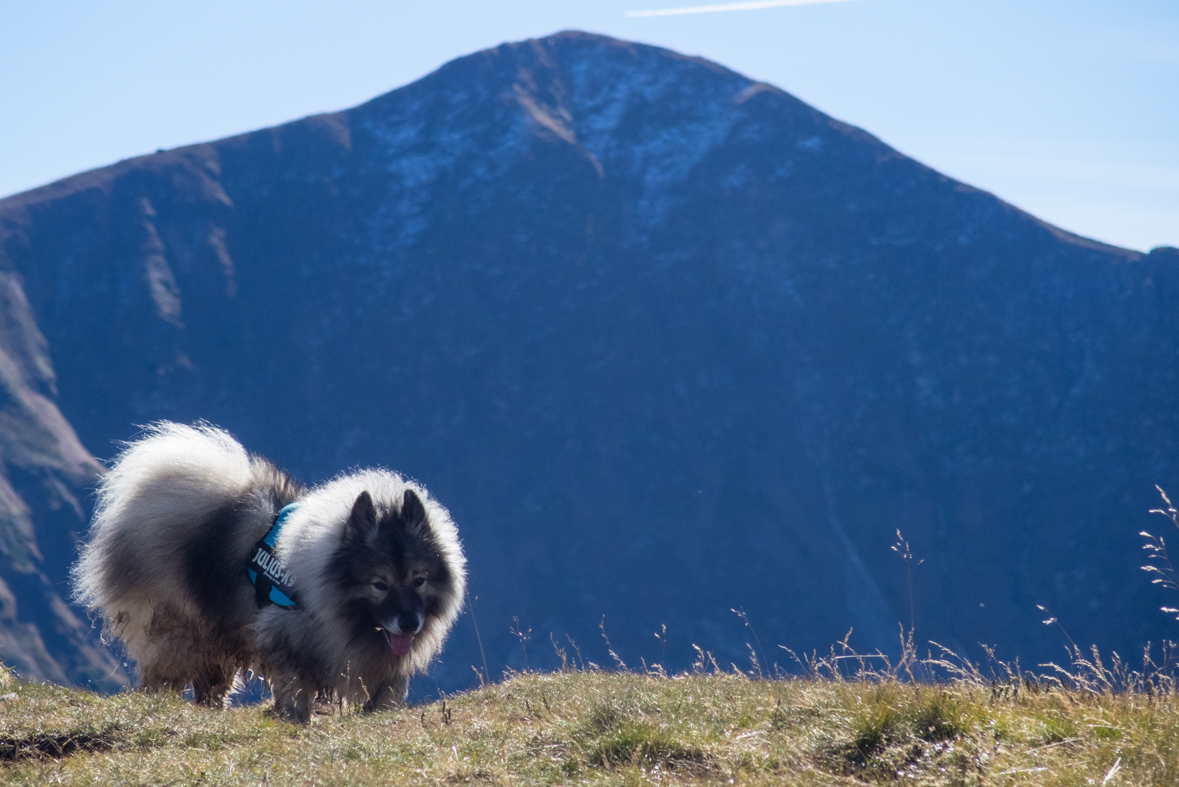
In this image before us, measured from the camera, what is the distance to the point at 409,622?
649 cm

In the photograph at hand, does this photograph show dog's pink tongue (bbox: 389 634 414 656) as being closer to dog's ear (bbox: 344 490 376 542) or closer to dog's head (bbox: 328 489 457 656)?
dog's head (bbox: 328 489 457 656)

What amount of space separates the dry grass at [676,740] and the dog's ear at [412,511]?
1634 mm

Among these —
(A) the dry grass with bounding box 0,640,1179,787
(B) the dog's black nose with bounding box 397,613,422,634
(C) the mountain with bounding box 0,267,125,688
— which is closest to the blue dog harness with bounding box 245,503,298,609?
(B) the dog's black nose with bounding box 397,613,422,634

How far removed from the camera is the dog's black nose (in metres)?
6.49

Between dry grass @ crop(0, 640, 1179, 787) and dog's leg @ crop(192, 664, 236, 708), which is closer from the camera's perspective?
dry grass @ crop(0, 640, 1179, 787)

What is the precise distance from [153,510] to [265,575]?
145 cm

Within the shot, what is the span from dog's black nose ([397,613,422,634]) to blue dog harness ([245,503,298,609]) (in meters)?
0.97

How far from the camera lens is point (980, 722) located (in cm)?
397

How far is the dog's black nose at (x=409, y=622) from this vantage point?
21.3ft

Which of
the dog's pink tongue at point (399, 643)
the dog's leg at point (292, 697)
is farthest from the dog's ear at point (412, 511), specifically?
the dog's leg at point (292, 697)

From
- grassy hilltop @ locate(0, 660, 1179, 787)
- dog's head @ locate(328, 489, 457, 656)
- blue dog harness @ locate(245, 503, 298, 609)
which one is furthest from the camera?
blue dog harness @ locate(245, 503, 298, 609)

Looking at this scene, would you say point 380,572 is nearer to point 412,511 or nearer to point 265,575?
point 412,511

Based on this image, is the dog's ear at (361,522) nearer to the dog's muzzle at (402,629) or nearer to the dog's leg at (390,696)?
the dog's muzzle at (402,629)

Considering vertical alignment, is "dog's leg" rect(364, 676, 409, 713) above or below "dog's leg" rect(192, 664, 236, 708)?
above
